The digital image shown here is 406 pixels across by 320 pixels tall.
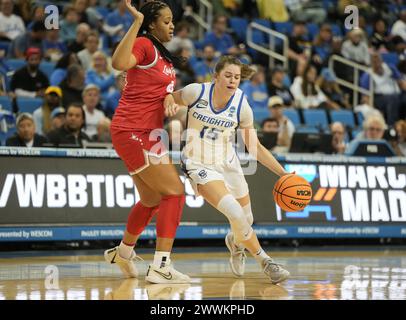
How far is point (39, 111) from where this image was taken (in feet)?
49.9

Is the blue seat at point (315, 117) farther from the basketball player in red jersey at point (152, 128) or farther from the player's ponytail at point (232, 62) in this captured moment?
the basketball player in red jersey at point (152, 128)

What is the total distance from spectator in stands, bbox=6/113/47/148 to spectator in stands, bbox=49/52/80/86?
2.90 meters

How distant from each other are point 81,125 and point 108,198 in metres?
1.37

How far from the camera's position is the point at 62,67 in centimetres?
1645

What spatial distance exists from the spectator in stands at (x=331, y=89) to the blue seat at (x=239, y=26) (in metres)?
2.19

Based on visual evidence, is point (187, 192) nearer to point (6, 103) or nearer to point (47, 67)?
point (6, 103)

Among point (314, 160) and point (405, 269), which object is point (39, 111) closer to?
point (314, 160)

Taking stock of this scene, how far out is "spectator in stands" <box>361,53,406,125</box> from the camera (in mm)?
20500

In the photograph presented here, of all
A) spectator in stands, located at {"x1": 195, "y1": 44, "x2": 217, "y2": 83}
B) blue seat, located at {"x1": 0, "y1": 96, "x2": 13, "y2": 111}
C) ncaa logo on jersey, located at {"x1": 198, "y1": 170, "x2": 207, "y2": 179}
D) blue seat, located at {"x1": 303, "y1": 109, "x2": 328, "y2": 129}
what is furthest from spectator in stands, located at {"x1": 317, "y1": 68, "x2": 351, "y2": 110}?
ncaa logo on jersey, located at {"x1": 198, "y1": 170, "x2": 207, "y2": 179}

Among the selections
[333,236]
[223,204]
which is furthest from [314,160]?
[223,204]

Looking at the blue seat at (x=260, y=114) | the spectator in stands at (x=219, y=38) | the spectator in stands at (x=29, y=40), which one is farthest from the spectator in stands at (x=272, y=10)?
the spectator in stands at (x=29, y=40)

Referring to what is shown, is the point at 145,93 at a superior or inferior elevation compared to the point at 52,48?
inferior

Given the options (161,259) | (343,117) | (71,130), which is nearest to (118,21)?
(343,117)

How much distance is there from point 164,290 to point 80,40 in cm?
1017
